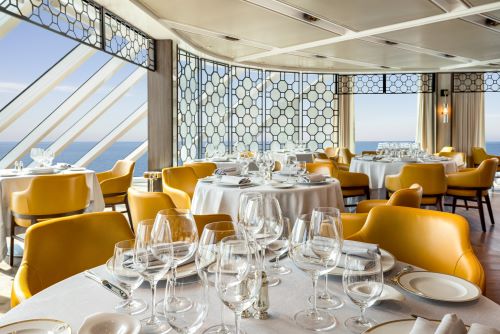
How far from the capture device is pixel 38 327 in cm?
90

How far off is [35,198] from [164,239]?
3275mm

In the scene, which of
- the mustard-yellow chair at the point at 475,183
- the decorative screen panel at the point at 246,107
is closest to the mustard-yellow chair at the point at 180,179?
the mustard-yellow chair at the point at 475,183

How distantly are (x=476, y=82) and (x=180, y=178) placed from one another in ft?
32.3

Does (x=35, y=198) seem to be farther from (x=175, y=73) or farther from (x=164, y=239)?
(x=175, y=73)

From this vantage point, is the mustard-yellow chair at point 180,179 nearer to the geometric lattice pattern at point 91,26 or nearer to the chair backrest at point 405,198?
the geometric lattice pattern at point 91,26

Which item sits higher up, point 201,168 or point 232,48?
point 232,48

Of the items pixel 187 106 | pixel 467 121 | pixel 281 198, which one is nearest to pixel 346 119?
pixel 467 121

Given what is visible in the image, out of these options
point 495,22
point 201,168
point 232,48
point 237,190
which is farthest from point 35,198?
point 495,22

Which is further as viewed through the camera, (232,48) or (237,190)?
(232,48)

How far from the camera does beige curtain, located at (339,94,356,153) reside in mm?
11345

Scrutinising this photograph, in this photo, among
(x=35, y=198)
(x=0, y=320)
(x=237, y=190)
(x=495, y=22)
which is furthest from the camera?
(x=495, y=22)

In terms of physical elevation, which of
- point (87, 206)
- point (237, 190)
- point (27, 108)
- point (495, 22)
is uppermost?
point (495, 22)

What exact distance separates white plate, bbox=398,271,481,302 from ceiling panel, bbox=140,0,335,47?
4.75m

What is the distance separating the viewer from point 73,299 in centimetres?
108
